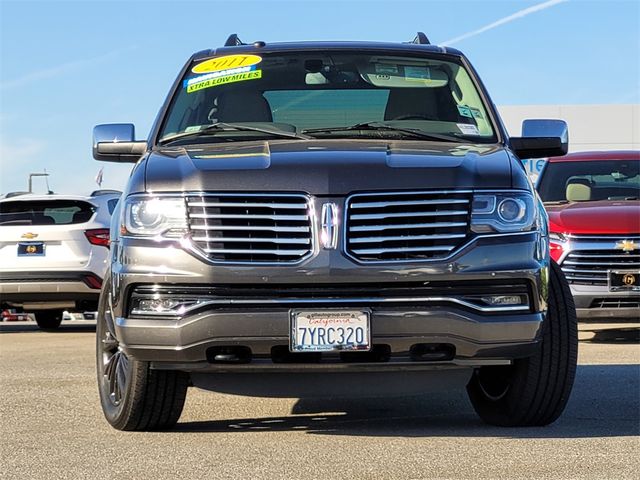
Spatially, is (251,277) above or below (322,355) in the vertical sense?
above

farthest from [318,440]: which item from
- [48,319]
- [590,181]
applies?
[48,319]

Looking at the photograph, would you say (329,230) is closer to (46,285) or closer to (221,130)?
(221,130)

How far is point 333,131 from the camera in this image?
254 inches

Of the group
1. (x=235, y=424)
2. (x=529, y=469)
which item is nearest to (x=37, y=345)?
(x=235, y=424)

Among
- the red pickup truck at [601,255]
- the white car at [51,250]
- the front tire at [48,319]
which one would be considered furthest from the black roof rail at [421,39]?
the front tire at [48,319]

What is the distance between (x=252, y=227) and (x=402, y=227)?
2.12ft

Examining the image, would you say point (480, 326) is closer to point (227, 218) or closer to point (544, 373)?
point (544, 373)

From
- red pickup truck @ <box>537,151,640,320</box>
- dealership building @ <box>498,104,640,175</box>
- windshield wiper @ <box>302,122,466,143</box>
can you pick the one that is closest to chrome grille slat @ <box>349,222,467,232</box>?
windshield wiper @ <box>302,122,466,143</box>

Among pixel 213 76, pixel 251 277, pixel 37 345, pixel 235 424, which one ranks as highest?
pixel 213 76

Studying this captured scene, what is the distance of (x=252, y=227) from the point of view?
5352 mm

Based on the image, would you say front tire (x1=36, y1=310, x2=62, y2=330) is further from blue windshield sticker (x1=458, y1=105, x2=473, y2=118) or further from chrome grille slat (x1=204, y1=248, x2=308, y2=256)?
chrome grille slat (x1=204, y1=248, x2=308, y2=256)

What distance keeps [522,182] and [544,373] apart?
0.91 metres

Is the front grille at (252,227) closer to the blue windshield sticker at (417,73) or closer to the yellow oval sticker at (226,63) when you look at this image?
the yellow oval sticker at (226,63)

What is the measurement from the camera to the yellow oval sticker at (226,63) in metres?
7.18
